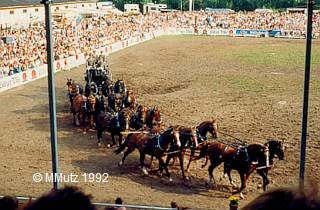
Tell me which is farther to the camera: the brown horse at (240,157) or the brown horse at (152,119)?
the brown horse at (152,119)

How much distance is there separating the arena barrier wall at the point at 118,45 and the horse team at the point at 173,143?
8625 millimetres

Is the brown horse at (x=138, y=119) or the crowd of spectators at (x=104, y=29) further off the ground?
the crowd of spectators at (x=104, y=29)

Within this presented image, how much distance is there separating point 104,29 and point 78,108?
24058mm

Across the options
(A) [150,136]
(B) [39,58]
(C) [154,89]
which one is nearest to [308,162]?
(A) [150,136]

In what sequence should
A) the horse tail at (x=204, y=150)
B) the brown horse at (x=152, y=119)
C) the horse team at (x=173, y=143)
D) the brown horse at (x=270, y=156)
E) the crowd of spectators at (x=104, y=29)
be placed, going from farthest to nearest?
1. the crowd of spectators at (x=104, y=29)
2. the brown horse at (x=152, y=119)
3. the horse tail at (x=204, y=150)
4. the horse team at (x=173, y=143)
5. the brown horse at (x=270, y=156)

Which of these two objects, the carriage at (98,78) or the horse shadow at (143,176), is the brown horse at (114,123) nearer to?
the horse shadow at (143,176)

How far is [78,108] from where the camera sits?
14.9 m

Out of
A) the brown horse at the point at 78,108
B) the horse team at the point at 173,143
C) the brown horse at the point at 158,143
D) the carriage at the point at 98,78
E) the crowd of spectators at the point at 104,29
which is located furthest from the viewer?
the crowd of spectators at the point at 104,29

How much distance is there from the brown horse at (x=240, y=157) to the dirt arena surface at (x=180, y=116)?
42 cm

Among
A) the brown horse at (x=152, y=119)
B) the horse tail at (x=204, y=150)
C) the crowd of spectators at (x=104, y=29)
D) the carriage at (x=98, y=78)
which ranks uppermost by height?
the crowd of spectators at (x=104, y=29)

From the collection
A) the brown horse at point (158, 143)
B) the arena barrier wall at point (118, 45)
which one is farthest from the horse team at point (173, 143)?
the arena barrier wall at point (118, 45)

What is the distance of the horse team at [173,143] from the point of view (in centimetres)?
956

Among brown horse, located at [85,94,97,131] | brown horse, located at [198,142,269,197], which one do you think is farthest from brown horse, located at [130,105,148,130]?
brown horse, located at [198,142,269,197]

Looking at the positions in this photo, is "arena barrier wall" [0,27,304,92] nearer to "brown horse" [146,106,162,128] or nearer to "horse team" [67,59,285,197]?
"horse team" [67,59,285,197]
